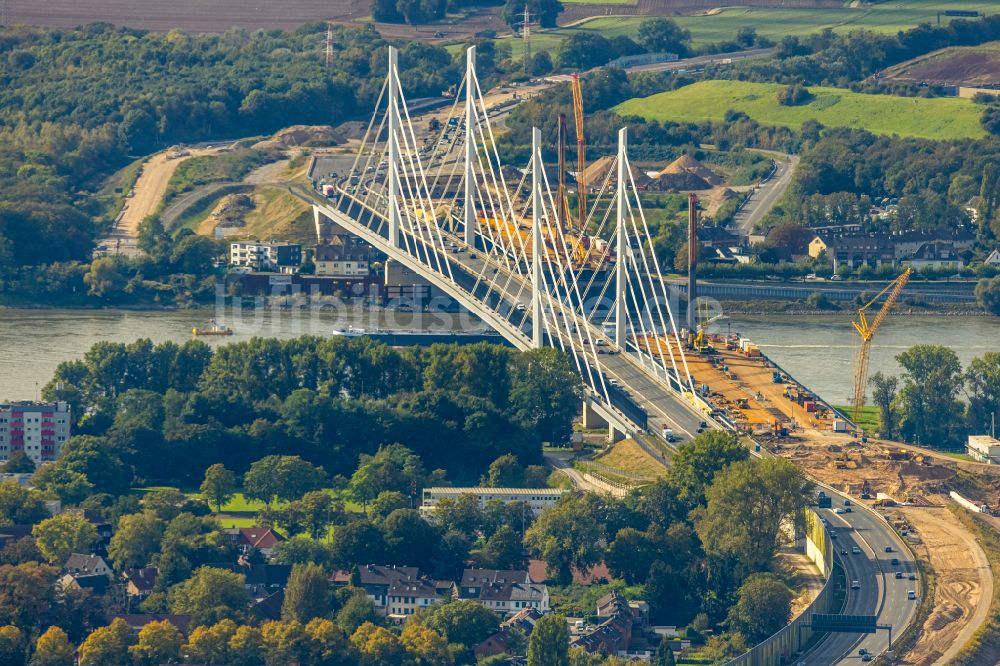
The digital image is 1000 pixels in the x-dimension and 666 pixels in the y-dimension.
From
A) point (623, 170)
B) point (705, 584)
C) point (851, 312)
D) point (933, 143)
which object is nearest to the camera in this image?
point (705, 584)

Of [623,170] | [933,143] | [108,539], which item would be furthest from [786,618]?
[933,143]

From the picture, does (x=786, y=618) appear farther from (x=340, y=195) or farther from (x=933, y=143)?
(x=933, y=143)

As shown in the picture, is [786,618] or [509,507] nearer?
[786,618]

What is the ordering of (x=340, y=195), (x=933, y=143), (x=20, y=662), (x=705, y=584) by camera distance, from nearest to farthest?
(x=20, y=662)
(x=705, y=584)
(x=340, y=195)
(x=933, y=143)

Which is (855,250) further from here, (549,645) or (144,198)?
(549,645)

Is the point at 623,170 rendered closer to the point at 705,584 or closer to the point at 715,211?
the point at 705,584

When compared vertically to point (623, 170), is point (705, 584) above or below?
below

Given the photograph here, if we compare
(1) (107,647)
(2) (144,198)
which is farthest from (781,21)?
(1) (107,647)
